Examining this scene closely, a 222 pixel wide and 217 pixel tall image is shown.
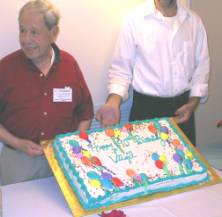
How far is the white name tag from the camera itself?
202 cm

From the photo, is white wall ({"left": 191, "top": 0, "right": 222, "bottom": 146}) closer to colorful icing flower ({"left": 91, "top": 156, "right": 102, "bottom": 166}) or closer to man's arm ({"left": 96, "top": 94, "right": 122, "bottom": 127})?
man's arm ({"left": 96, "top": 94, "right": 122, "bottom": 127})

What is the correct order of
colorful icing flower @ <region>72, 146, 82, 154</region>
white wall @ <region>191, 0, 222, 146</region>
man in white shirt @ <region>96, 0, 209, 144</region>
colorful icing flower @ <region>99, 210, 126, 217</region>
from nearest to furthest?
colorful icing flower @ <region>99, 210, 126, 217</region> → colorful icing flower @ <region>72, 146, 82, 154</region> → man in white shirt @ <region>96, 0, 209, 144</region> → white wall @ <region>191, 0, 222, 146</region>

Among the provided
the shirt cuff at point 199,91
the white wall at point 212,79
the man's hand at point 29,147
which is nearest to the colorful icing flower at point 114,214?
the man's hand at point 29,147

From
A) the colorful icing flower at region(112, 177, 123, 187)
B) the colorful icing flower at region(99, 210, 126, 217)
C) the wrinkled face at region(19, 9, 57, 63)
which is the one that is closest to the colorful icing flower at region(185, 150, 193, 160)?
the colorful icing flower at region(112, 177, 123, 187)

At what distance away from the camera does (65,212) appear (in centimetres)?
152

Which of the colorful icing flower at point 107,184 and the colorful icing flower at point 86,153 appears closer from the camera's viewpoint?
the colorful icing flower at point 107,184

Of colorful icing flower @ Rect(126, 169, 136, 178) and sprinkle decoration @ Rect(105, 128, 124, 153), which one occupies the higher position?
sprinkle decoration @ Rect(105, 128, 124, 153)

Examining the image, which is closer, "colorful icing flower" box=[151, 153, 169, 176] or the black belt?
"colorful icing flower" box=[151, 153, 169, 176]

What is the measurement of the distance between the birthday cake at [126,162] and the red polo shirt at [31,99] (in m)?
0.34

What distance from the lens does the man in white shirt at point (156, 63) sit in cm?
227

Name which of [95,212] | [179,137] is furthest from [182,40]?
[95,212]

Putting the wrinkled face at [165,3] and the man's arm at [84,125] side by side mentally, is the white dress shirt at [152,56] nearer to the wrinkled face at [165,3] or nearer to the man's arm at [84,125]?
the wrinkled face at [165,3]

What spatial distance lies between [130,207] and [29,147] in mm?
590

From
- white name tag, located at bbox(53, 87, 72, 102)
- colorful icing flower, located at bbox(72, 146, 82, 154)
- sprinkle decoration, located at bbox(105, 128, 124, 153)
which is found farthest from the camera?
white name tag, located at bbox(53, 87, 72, 102)
